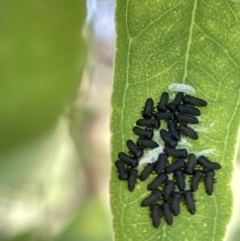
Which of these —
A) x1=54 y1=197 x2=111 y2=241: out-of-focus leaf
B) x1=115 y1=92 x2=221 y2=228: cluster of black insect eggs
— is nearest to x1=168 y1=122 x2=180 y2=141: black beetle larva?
x1=115 y1=92 x2=221 y2=228: cluster of black insect eggs

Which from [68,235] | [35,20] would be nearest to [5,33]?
[35,20]

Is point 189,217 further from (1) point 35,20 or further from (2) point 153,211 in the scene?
(1) point 35,20

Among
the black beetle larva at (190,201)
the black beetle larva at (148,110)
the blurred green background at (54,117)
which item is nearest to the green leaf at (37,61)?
the blurred green background at (54,117)

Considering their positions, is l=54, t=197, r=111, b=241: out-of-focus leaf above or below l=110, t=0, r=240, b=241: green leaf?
below

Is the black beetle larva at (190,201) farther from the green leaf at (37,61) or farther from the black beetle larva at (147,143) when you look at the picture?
the green leaf at (37,61)

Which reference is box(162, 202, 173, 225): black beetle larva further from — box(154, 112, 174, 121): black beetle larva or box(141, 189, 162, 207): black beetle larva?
box(154, 112, 174, 121): black beetle larva

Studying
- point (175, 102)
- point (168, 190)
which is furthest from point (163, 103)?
point (168, 190)

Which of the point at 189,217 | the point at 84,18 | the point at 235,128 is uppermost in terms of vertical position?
the point at 84,18
